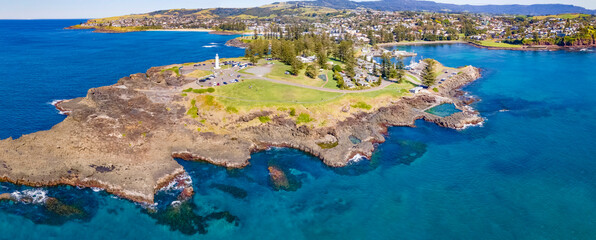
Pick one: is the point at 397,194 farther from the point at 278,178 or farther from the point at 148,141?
the point at 148,141

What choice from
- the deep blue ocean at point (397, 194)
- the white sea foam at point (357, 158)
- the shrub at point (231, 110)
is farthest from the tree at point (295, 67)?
the white sea foam at point (357, 158)

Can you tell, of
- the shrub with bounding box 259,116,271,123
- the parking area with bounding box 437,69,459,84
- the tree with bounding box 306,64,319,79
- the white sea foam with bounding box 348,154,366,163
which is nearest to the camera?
the white sea foam with bounding box 348,154,366,163

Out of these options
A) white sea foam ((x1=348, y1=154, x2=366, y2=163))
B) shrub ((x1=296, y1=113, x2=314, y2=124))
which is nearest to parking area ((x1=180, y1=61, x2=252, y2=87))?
shrub ((x1=296, y1=113, x2=314, y2=124))

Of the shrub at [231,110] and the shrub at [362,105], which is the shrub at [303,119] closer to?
the shrub at [362,105]

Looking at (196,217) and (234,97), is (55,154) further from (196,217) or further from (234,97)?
(234,97)

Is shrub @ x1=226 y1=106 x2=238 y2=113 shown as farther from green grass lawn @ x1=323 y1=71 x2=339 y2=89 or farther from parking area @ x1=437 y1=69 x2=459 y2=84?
parking area @ x1=437 y1=69 x2=459 y2=84

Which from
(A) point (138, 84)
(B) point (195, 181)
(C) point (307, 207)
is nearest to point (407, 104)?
(C) point (307, 207)

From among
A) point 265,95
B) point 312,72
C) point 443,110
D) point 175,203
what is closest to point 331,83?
point 312,72
